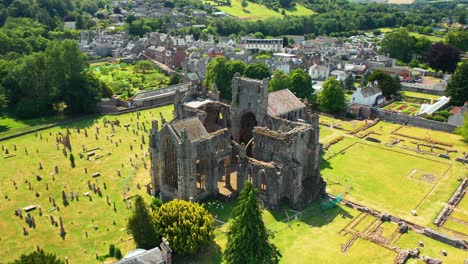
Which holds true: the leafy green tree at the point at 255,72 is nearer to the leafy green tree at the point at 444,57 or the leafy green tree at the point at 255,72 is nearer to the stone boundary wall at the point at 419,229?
the stone boundary wall at the point at 419,229

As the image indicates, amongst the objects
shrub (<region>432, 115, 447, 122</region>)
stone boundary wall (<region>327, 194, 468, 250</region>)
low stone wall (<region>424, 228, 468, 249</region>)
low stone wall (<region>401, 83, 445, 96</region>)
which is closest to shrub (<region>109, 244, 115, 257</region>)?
stone boundary wall (<region>327, 194, 468, 250</region>)

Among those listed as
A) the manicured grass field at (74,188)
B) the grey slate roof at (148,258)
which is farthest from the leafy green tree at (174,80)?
the grey slate roof at (148,258)

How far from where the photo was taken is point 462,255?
3991 cm

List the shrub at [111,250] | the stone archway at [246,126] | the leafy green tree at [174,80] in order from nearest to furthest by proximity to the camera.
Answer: the shrub at [111,250] → the stone archway at [246,126] → the leafy green tree at [174,80]

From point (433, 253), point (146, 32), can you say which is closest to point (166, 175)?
point (433, 253)

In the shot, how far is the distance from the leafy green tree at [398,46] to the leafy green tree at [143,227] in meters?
126

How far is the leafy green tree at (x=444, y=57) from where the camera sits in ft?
396

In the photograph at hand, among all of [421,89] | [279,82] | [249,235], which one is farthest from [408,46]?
[249,235]

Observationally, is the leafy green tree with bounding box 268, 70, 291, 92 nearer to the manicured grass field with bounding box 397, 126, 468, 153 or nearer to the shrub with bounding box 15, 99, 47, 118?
the manicured grass field with bounding box 397, 126, 468, 153

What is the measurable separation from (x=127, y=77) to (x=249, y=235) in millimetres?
88845

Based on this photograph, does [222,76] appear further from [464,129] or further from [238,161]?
[464,129]

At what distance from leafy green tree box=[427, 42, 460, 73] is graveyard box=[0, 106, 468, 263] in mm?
55351

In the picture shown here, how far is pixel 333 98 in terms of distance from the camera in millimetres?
83875

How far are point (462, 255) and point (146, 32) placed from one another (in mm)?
159986
